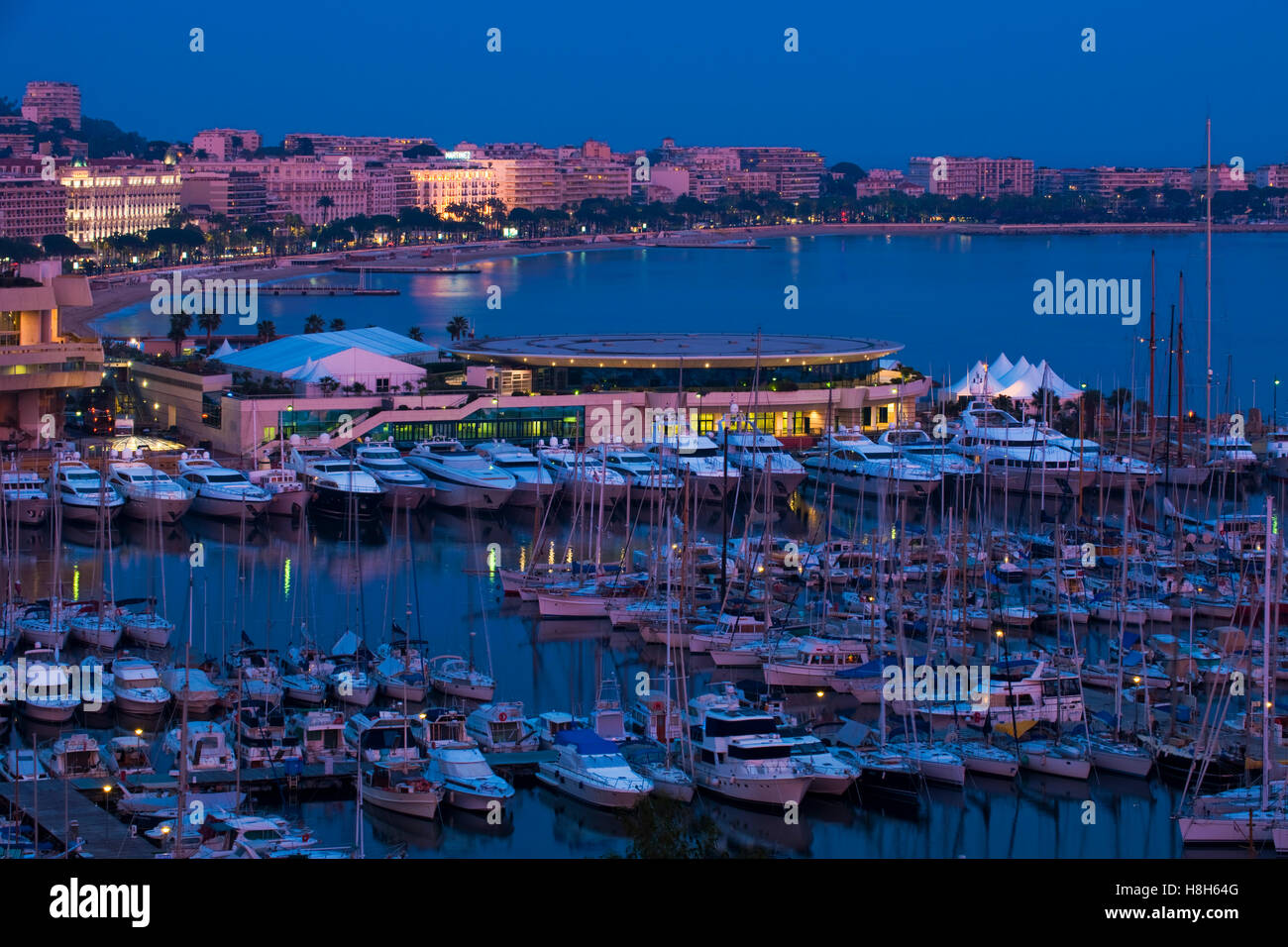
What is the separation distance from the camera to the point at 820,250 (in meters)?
68.8

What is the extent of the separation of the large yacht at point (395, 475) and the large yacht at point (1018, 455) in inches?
162

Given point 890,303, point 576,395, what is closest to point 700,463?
point 576,395

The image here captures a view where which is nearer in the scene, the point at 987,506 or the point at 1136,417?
the point at 987,506

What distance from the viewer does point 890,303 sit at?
4366 centimetres

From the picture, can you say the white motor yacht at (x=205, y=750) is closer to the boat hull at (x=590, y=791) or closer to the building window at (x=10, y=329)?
the boat hull at (x=590, y=791)

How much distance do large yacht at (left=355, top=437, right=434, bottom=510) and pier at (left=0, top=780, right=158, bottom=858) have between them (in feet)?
22.6

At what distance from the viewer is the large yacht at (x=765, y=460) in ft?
47.4

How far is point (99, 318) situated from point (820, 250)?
39.3m

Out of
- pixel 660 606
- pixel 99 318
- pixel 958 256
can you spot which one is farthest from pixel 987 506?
pixel 958 256

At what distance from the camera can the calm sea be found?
101 ft
